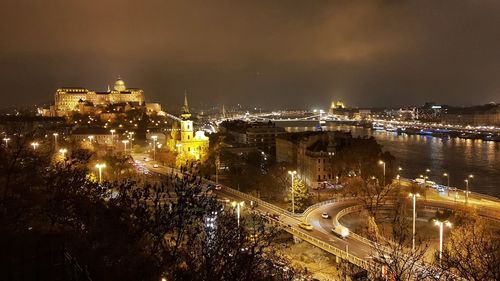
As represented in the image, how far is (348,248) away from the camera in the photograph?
9.88 metres

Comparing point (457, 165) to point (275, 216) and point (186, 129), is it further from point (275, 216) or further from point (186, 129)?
point (275, 216)

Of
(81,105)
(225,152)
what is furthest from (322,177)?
(81,105)

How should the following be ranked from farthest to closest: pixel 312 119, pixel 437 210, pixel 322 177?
pixel 312 119 < pixel 322 177 < pixel 437 210

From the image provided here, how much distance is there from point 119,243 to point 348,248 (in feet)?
20.2

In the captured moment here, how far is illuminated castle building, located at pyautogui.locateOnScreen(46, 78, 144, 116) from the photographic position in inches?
1583

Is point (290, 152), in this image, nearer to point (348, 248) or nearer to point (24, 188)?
point (348, 248)

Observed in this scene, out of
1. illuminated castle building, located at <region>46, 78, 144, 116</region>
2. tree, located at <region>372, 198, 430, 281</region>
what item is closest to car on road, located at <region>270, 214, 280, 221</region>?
tree, located at <region>372, 198, 430, 281</region>

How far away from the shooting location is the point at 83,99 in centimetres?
4228

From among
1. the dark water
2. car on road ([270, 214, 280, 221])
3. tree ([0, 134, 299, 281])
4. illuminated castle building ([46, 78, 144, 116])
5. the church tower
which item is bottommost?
the dark water

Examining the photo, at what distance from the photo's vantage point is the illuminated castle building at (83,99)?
132 ft

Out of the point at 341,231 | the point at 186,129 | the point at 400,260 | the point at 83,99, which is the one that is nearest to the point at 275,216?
the point at 341,231

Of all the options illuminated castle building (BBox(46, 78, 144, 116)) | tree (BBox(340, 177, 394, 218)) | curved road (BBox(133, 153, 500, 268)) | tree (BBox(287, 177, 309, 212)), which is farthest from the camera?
illuminated castle building (BBox(46, 78, 144, 116))

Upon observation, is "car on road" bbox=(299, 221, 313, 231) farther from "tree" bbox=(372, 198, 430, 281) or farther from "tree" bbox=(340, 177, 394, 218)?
"tree" bbox=(340, 177, 394, 218)

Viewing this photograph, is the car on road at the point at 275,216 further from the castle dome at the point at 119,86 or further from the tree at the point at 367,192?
the castle dome at the point at 119,86
